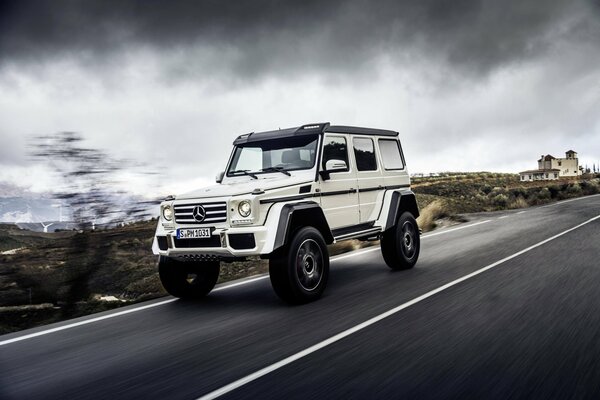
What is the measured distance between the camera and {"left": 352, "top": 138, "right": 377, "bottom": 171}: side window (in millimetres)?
8266

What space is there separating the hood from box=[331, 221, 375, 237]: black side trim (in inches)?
36.9

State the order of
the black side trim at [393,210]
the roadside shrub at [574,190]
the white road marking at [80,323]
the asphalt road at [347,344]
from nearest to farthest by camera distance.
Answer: the asphalt road at [347,344] → the white road marking at [80,323] → the black side trim at [393,210] → the roadside shrub at [574,190]

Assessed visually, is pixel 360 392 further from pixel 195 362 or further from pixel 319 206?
pixel 319 206

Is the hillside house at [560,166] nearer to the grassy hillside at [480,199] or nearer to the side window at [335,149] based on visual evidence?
the grassy hillside at [480,199]

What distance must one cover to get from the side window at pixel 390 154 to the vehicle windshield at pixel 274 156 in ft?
6.19

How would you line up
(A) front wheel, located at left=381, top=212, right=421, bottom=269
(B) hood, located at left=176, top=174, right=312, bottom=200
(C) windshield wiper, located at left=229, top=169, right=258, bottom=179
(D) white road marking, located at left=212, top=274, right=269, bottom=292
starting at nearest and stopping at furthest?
1. (B) hood, located at left=176, top=174, right=312, bottom=200
2. (C) windshield wiper, located at left=229, top=169, right=258, bottom=179
3. (D) white road marking, located at left=212, top=274, right=269, bottom=292
4. (A) front wheel, located at left=381, top=212, right=421, bottom=269

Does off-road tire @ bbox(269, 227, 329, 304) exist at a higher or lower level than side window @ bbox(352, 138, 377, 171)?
lower

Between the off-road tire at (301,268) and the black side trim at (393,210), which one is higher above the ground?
the black side trim at (393,210)

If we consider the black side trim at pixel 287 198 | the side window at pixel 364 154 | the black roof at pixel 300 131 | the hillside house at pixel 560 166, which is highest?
the hillside house at pixel 560 166

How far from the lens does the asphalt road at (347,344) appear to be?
3861mm

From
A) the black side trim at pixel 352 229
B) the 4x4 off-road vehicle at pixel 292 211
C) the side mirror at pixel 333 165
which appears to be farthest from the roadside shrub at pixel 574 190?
the side mirror at pixel 333 165

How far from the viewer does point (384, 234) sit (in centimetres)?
882

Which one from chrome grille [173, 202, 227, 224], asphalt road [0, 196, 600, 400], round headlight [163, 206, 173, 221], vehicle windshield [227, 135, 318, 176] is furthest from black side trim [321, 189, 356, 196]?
round headlight [163, 206, 173, 221]

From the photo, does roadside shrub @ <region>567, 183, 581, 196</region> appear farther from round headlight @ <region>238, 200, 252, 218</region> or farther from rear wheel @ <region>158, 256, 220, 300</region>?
round headlight @ <region>238, 200, 252, 218</region>
